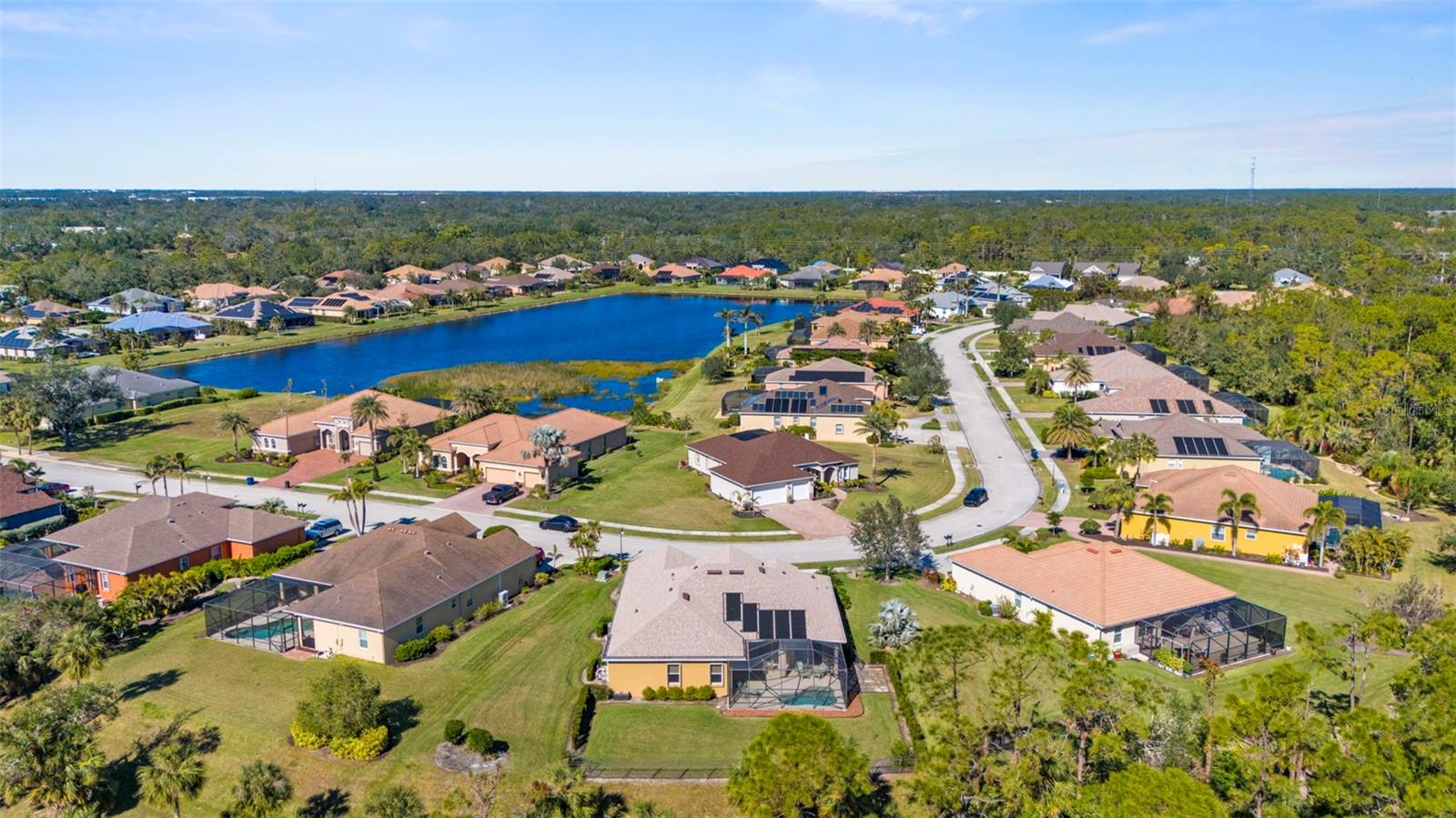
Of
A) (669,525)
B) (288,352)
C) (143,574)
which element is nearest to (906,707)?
(669,525)

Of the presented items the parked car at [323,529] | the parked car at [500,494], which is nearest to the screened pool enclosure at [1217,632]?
the parked car at [500,494]

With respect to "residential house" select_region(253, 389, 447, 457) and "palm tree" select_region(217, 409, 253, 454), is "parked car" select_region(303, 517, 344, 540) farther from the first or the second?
"palm tree" select_region(217, 409, 253, 454)

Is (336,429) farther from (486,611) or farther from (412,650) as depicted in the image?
(412,650)

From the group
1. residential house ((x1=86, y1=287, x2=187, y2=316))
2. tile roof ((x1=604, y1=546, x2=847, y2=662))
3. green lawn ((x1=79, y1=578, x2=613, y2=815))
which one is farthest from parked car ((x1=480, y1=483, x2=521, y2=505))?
residential house ((x1=86, y1=287, x2=187, y2=316))

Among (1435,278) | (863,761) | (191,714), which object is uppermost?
(1435,278)

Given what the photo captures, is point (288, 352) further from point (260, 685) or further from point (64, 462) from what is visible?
point (260, 685)

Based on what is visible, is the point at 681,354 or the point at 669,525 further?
the point at 681,354
